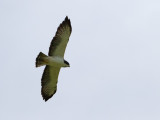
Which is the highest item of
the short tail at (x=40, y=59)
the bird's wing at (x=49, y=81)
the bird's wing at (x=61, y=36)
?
the bird's wing at (x=61, y=36)

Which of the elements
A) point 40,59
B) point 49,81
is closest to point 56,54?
point 40,59

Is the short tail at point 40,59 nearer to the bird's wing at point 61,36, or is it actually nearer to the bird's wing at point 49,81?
the bird's wing at point 61,36

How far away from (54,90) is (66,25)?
3.49 metres

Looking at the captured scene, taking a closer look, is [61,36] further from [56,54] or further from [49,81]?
[49,81]

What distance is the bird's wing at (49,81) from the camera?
871 inches

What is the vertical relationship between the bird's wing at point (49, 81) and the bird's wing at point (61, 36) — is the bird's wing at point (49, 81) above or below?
below

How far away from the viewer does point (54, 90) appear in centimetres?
2306

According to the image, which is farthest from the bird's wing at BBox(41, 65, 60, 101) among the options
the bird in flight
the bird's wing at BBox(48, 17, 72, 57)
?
the bird's wing at BBox(48, 17, 72, 57)

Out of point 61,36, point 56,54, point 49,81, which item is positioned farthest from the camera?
point 49,81

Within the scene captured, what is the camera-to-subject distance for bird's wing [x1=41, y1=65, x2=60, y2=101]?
2212cm

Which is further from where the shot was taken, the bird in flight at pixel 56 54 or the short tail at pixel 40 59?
the bird in flight at pixel 56 54

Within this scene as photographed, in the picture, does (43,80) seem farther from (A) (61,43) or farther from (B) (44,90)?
(A) (61,43)

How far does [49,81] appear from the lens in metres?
22.6

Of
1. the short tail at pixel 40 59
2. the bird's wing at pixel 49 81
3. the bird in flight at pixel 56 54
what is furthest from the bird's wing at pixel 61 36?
the bird's wing at pixel 49 81
